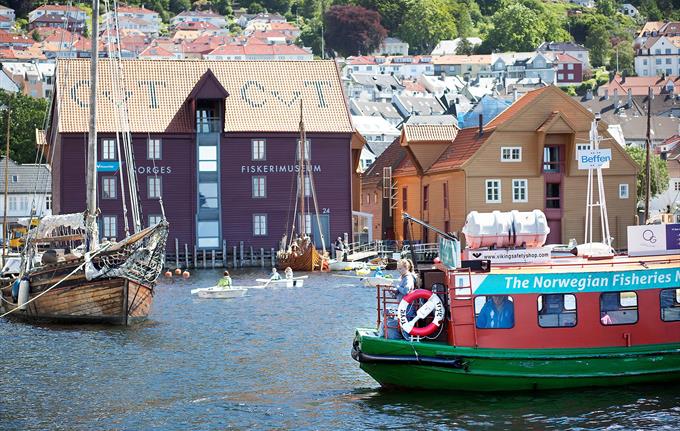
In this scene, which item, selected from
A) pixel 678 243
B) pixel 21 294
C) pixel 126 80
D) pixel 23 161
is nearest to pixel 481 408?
pixel 678 243

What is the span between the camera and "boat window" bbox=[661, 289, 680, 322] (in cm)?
3138

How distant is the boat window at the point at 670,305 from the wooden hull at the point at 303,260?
4722 cm

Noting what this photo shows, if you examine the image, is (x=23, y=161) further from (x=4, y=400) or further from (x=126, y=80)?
(x=4, y=400)

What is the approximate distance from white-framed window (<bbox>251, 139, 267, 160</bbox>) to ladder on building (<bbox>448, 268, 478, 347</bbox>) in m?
55.5

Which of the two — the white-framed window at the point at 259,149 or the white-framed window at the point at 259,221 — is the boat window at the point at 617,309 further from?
the white-framed window at the point at 259,149

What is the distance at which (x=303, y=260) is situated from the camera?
77.9 meters

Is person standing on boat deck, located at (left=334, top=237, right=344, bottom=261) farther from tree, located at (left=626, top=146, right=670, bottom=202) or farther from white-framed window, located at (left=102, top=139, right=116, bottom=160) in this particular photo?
tree, located at (left=626, top=146, right=670, bottom=202)

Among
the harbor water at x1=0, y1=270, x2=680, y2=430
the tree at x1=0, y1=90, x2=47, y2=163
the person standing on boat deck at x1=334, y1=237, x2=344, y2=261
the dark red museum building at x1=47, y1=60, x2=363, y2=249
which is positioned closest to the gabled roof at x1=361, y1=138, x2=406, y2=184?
the dark red museum building at x1=47, y1=60, x2=363, y2=249

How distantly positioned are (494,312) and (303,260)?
1871 inches

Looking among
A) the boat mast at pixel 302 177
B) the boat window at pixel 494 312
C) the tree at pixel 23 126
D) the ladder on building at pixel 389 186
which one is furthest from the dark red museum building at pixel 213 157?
the boat window at pixel 494 312

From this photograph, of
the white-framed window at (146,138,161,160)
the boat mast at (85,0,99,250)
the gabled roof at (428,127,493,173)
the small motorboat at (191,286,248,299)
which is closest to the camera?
the boat mast at (85,0,99,250)

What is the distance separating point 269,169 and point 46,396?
52.7m

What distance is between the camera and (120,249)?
4703 centimetres

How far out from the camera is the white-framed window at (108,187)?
273 feet
